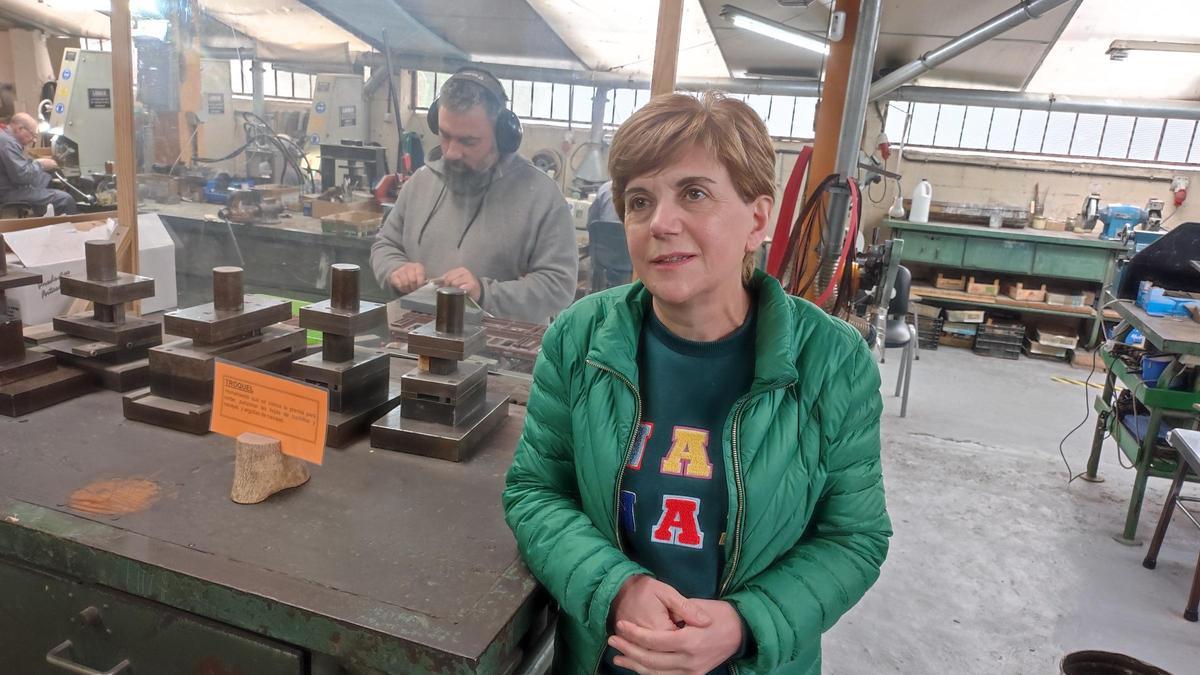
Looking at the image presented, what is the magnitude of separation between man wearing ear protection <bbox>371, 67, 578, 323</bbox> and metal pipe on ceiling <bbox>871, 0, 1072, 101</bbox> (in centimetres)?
377

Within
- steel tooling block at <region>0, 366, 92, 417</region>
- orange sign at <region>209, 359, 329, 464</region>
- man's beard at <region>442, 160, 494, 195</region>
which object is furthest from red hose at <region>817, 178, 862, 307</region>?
steel tooling block at <region>0, 366, 92, 417</region>

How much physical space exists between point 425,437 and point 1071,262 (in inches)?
248

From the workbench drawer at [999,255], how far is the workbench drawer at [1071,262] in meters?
0.08

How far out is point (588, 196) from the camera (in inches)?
62.4

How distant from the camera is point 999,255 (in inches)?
237

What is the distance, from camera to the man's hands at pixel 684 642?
2.66 feet

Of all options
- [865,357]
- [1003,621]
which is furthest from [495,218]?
[1003,621]

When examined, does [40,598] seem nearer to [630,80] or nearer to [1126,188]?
[630,80]

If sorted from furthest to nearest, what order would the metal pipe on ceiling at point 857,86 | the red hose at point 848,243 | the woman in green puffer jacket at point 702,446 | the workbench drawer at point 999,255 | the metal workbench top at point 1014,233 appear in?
the workbench drawer at point 999,255
the metal workbench top at point 1014,233
the metal pipe on ceiling at point 857,86
the red hose at point 848,243
the woman in green puffer jacket at point 702,446

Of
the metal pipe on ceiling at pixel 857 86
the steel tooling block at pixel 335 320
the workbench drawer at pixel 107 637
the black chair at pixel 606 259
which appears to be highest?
the metal pipe on ceiling at pixel 857 86

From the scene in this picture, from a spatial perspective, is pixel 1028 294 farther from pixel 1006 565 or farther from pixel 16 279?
pixel 16 279

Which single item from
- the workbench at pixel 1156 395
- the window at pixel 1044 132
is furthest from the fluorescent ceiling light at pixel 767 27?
the window at pixel 1044 132

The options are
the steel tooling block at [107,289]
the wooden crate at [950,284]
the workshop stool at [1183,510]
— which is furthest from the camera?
the wooden crate at [950,284]

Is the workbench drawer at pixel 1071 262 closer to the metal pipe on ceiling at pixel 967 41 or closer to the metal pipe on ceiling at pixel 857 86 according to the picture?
the metal pipe on ceiling at pixel 967 41
